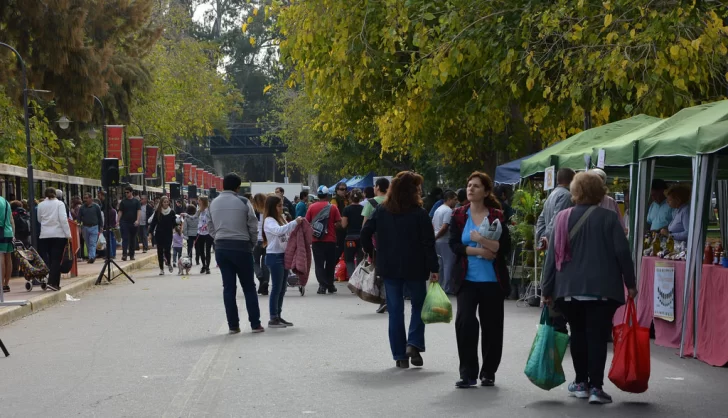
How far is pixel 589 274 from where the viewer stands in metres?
8.01

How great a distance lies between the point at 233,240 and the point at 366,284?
1.88 metres

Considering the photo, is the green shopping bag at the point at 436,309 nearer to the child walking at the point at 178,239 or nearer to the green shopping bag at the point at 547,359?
the green shopping bag at the point at 547,359

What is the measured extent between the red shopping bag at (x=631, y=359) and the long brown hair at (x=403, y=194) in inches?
102

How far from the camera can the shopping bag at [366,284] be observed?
11984 millimetres

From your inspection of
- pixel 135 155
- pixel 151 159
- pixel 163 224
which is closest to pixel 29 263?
pixel 163 224

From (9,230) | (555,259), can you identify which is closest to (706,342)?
(555,259)

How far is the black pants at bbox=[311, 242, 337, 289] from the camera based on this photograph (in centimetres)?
1975

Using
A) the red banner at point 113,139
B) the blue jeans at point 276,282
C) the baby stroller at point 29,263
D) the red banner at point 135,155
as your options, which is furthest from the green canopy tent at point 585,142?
the red banner at point 135,155

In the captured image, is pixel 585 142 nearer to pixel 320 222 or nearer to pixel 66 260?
pixel 320 222

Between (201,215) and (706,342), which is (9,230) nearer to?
(201,215)

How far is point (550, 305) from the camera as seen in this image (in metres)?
8.30

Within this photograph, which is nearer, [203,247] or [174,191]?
[203,247]

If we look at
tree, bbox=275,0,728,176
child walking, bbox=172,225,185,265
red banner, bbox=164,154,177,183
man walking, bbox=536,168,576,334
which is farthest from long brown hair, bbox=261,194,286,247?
red banner, bbox=164,154,177,183

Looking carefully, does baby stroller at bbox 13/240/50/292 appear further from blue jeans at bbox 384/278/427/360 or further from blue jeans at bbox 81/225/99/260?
blue jeans at bbox 81/225/99/260
